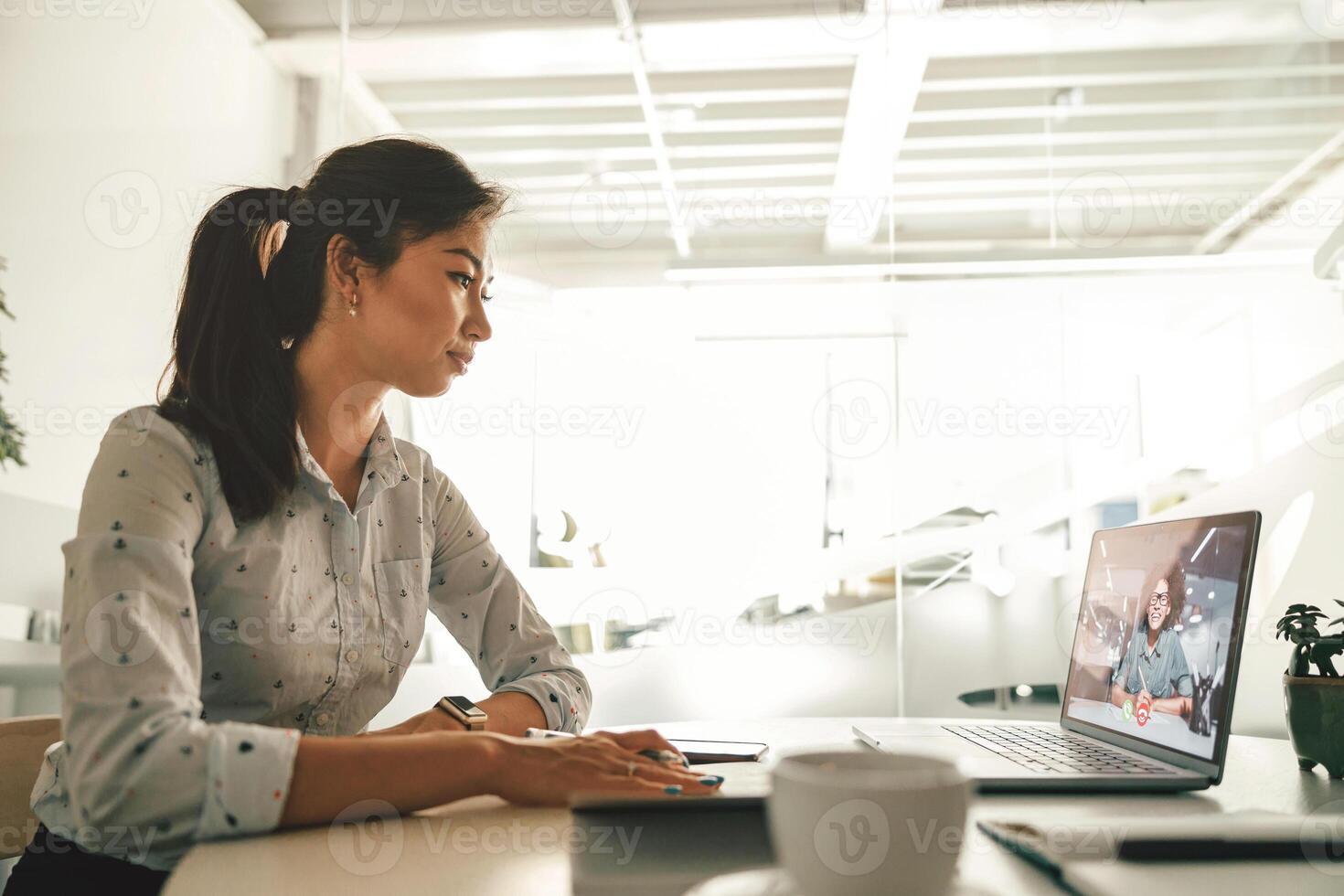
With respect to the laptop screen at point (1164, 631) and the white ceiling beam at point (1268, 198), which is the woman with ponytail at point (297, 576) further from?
the white ceiling beam at point (1268, 198)

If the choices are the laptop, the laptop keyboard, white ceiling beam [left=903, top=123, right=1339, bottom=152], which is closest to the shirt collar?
the laptop

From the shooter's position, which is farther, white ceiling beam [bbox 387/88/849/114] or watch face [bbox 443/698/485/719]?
white ceiling beam [bbox 387/88/849/114]

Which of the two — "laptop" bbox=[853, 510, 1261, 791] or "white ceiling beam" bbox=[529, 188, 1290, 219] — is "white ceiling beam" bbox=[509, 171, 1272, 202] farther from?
"laptop" bbox=[853, 510, 1261, 791]

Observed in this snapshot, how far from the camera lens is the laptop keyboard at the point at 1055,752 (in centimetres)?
84

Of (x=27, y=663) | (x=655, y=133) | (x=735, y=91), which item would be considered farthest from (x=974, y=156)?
(x=27, y=663)

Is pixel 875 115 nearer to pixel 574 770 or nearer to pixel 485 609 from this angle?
pixel 485 609

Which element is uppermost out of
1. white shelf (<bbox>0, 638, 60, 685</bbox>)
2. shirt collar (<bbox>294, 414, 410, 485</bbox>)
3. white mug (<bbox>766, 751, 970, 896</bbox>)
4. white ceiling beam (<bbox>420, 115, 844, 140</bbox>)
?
white ceiling beam (<bbox>420, 115, 844, 140</bbox>)

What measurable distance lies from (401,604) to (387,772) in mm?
461

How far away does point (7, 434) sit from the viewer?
2.04m

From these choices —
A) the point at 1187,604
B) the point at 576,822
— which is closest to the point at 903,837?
the point at 576,822

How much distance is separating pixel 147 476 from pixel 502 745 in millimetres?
460

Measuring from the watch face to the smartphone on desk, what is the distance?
225 millimetres

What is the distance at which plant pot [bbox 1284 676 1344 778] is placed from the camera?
95 centimetres

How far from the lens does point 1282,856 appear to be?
59cm
